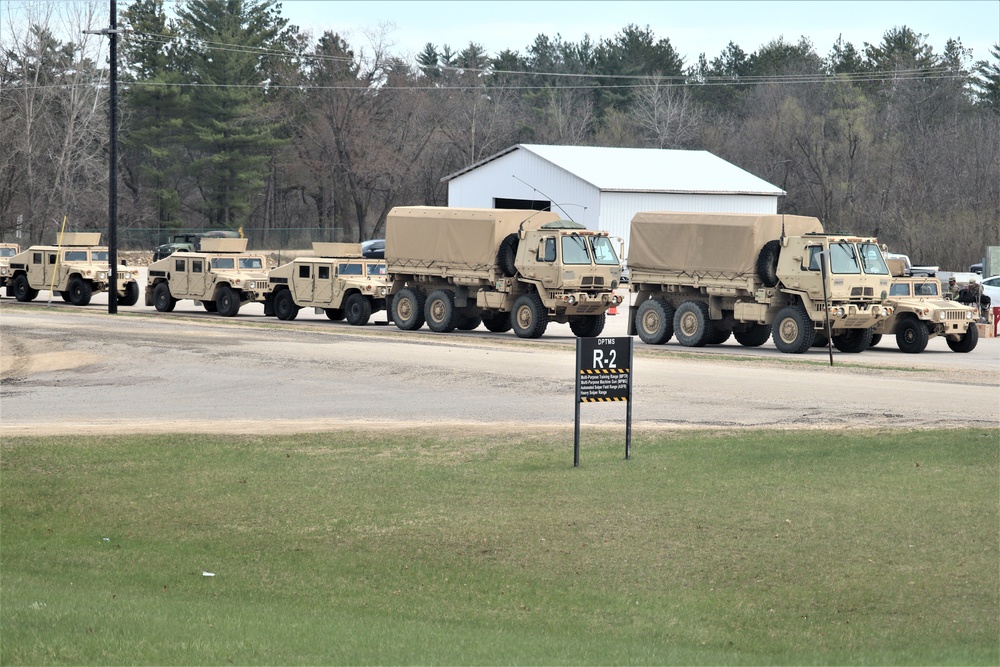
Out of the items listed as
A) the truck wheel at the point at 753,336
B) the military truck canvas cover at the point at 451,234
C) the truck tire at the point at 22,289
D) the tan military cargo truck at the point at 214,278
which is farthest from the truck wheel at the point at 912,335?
the truck tire at the point at 22,289

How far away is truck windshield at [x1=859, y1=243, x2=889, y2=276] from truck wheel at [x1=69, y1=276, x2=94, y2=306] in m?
25.0

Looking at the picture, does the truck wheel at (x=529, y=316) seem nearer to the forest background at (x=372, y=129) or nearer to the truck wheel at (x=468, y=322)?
the truck wheel at (x=468, y=322)

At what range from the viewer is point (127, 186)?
292 feet

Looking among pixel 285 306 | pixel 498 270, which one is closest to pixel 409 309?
pixel 498 270

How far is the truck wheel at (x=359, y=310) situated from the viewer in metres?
35.5

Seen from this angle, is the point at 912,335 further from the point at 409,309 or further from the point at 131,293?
the point at 131,293

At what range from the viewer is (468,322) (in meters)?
34.2

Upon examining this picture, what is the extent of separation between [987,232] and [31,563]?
193 ft

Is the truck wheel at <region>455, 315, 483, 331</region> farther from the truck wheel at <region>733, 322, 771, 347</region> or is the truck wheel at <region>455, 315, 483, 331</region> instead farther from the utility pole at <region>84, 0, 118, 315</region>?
the utility pole at <region>84, 0, 118, 315</region>

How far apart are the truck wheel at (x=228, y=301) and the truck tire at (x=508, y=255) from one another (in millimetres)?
10405

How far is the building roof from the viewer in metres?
64.1

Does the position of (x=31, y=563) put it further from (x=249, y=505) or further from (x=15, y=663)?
(x=15, y=663)

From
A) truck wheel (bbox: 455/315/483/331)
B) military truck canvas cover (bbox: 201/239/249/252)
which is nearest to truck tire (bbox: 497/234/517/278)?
truck wheel (bbox: 455/315/483/331)

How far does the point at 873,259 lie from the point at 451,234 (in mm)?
9824
